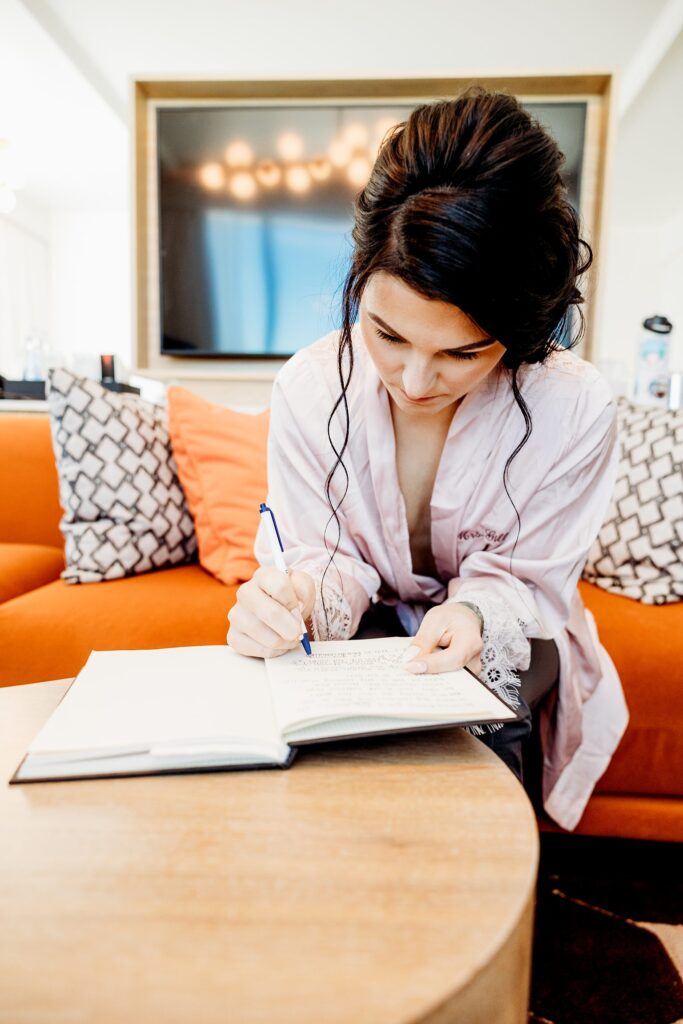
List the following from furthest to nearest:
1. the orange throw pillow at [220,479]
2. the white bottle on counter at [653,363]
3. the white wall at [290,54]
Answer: the white wall at [290,54]
the white bottle on counter at [653,363]
the orange throw pillow at [220,479]

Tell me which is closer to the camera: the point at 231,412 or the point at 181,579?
the point at 181,579

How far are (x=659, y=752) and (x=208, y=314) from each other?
208 centimetres

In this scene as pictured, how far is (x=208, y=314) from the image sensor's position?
2.44m

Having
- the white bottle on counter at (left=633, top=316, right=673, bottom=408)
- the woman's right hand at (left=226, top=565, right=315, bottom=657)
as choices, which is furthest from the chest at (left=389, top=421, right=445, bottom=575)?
the white bottle on counter at (left=633, top=316, right=673, bottom=408)

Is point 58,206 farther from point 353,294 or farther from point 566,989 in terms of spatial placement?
point 566,989

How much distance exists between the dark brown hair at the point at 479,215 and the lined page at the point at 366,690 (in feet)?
1.22

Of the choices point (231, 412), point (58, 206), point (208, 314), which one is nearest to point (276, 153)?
point (208, 314)

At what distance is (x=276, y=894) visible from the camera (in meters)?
0.36

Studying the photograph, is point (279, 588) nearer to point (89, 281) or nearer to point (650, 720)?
point (650, 720)

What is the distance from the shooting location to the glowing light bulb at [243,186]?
2.45 meters

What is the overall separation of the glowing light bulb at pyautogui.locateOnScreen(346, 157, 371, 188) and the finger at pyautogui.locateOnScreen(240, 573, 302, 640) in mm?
2209

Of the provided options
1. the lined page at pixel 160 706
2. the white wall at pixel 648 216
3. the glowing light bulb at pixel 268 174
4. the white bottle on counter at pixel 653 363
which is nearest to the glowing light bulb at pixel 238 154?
the glowing light bulb at pixel 268 174

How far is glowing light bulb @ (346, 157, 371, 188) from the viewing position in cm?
241

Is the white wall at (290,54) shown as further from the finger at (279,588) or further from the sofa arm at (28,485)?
the finger at (279,588)
